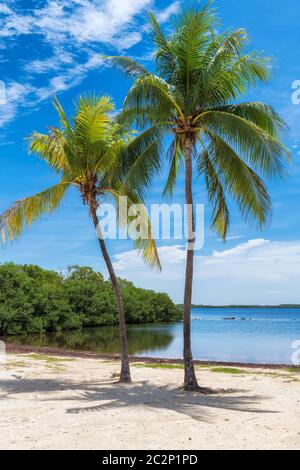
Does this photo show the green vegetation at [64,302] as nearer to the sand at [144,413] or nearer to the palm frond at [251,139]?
the sand at [144,413]

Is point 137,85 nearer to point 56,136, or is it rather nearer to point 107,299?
point 56,136

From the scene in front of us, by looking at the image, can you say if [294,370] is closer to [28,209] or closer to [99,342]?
[28,209]

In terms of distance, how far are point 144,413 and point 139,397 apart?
6.97 feet

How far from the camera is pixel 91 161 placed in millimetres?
13352

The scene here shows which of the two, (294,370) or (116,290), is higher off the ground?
(116,290)

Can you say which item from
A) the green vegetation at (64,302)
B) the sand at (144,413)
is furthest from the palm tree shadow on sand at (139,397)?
the green vegetation at (64,302)

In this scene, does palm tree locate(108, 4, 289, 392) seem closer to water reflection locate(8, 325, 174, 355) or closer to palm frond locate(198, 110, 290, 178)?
palm frond locate(198, 110, 290, 178)

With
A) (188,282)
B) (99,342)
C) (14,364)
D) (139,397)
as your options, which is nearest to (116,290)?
(188,282)

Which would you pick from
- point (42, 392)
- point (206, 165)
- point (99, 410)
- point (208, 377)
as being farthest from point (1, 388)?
point (206, 165)

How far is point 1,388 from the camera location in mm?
11695

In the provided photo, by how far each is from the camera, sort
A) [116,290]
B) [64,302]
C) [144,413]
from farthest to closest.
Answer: [64,302]
[116,290]
[144,413]

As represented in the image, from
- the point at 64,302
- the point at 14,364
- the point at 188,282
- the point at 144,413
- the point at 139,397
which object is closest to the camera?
the point at 144,413
